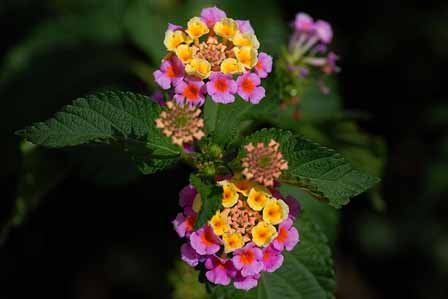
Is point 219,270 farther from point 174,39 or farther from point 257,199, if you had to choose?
point 174,39

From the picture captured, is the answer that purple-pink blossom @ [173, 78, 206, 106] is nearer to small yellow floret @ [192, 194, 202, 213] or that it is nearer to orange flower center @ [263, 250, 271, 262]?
small yellow floret @ [192, 194, 202, 213]

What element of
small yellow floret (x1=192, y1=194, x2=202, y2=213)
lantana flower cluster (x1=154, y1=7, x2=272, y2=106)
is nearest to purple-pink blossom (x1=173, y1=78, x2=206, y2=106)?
lantana flower cluster (x1=154, y1=7, x2=272, y2=106)

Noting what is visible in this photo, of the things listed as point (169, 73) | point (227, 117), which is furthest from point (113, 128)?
point (227, 117)

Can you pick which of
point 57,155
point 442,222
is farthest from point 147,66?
point 442,222

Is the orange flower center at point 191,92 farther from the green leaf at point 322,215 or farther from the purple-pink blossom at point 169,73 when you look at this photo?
the green leaf at point 322,215

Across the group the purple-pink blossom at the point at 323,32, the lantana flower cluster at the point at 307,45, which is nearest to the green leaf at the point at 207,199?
the lantana flower cluster at the point at 307,45

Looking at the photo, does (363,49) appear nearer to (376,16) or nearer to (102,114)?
(376,16)
